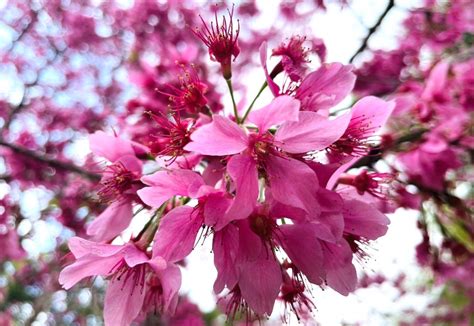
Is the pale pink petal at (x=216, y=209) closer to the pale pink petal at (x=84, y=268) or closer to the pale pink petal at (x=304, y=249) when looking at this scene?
the pale pink petal at (x=304, y=249)

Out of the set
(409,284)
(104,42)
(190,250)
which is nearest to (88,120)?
(104,42)

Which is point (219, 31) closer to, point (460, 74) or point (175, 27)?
point (460, 74)

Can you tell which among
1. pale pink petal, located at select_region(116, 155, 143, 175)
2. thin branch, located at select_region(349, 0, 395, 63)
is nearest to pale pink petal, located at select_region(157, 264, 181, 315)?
pale pink petal, located at select_region(116, 155, 143, 175)

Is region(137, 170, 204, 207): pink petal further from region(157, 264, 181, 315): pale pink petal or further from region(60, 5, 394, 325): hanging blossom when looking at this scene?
region(157, 264, 181, 315): pale pink petal

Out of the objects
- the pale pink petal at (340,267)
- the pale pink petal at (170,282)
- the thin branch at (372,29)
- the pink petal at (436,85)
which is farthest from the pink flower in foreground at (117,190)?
the pink petal at (436,85)

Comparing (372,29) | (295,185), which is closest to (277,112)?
(295,185)

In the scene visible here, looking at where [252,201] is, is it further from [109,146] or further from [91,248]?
[109,146]
